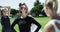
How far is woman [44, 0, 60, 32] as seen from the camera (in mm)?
2031

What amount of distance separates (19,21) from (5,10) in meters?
1.04

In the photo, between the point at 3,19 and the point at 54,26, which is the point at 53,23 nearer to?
the point at 54,26

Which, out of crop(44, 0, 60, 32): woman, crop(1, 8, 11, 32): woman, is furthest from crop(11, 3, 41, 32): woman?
crop(44, 0, 60, 32): woman

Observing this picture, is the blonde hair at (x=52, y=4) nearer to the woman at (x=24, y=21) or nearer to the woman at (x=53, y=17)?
the woman at (x=53, y=17)

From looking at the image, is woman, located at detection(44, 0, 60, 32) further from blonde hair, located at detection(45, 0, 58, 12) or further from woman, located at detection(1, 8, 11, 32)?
woman, located at detection(1, 8, 11, 32)

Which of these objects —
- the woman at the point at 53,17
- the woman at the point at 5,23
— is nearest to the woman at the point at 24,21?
the woman at the point at 5,23

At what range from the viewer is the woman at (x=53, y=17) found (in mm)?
2031

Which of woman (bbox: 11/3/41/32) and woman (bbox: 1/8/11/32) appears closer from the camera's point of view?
woman (bbox: 11/3/41/32)

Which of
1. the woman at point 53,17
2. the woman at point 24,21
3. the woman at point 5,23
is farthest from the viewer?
the woman at point 5,23

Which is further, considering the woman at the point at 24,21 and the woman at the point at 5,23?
the woman at the point at 5,23

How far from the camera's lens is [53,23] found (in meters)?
2.04

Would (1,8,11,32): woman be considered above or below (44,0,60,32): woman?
below

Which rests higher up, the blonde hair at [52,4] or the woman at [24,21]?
the blonde hair at [52,4]

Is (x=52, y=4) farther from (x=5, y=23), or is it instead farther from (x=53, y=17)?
(x=5, y=23)
